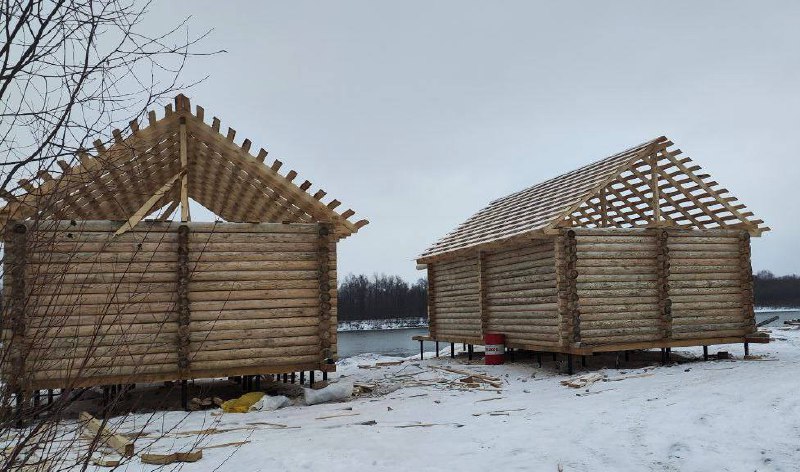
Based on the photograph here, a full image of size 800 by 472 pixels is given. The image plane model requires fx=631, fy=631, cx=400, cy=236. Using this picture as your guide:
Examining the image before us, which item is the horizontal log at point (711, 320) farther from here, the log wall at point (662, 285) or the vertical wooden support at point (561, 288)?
the vertical wooden support at point (561, 288)

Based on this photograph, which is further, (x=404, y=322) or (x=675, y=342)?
(x=404, y=322)

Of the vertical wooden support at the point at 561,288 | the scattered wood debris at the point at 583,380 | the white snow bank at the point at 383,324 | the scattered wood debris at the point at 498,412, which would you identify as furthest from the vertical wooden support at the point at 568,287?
the white snow bank at the point at 383,324

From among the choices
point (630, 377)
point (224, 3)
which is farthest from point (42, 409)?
point (630, 377)

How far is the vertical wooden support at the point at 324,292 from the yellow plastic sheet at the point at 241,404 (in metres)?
1.54

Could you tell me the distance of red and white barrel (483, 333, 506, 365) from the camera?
18.1 metres

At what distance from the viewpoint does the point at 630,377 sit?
44.8 ft

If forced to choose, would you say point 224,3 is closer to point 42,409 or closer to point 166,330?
point 42,409

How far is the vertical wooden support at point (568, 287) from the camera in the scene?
15.2 meters

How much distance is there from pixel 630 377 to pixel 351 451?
8.05 m

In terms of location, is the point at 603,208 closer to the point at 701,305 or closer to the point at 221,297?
the point at 701,305

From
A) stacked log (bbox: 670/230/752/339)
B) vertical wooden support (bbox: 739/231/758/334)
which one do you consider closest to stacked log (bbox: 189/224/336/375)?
stacked log (bbox: 670/230/752/339)

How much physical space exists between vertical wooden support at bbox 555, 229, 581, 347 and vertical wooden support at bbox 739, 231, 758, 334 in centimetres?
518

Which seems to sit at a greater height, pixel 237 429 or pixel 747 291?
pixel 747 291

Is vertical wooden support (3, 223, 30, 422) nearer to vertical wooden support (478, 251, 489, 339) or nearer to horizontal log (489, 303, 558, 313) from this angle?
horizontal log (489, 303, 558, 313)
